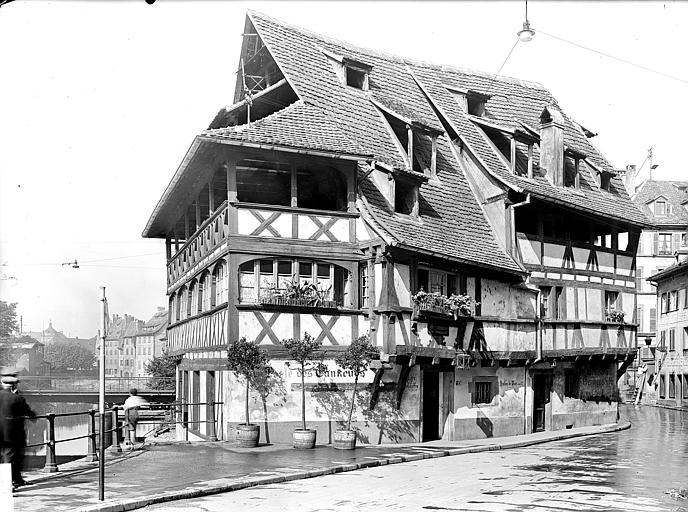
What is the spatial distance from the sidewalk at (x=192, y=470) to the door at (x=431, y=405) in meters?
0.89

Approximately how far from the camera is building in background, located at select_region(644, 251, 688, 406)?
167 feet

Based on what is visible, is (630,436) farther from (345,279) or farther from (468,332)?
(345,279)

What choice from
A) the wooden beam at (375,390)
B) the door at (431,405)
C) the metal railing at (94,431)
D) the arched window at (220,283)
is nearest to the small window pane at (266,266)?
the arched window at (220,283)

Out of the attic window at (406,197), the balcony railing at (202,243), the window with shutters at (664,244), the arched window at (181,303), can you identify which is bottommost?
the arched window at (181,303)

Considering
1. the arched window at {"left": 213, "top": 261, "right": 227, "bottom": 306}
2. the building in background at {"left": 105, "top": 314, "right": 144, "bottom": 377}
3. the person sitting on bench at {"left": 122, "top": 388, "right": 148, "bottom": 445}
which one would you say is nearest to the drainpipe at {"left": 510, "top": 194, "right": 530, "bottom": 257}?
the arched window at {"left": 213, "top": 261, "right": 227, "bottom": 306}

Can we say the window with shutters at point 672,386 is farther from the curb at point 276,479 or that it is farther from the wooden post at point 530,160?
the curb at point 276,479

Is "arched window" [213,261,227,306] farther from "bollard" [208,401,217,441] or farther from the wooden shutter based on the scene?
the wooden shutter

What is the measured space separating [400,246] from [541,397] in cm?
996

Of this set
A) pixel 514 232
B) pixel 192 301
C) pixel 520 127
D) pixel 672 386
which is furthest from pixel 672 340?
pixel 192 301

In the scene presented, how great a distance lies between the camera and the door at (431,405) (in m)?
25.1

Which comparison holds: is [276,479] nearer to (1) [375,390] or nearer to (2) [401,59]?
(1) [375,390]

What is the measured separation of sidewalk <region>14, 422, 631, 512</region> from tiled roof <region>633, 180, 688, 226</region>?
43156mm

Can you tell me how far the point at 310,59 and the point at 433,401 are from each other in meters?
11.2

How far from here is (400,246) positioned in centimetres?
2217
